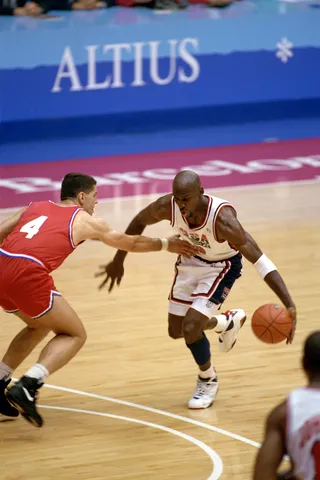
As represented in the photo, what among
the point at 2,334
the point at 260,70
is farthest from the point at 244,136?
the point at 2,334

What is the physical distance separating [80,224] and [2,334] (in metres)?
2.28

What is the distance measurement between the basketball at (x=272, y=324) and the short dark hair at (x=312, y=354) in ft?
9.43

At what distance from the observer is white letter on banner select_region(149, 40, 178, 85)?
1627 centimetres

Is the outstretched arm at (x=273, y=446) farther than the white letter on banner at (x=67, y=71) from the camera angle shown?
No

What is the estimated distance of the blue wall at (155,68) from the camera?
15.7 metres

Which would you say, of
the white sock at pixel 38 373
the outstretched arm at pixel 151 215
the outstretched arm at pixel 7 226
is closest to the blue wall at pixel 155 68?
the outstretched arm at pixel 151 215

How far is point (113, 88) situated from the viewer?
1627cm

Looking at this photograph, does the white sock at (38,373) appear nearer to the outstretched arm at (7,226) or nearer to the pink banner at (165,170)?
the outstretched arm at (7,226)

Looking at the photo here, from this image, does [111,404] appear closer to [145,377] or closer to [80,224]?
[145,377]

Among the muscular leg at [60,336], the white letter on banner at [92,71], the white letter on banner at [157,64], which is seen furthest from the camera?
the white letter on banner at [157,64]

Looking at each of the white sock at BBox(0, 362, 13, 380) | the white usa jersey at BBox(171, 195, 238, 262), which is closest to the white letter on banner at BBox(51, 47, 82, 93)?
the white usa jersey at BBox(171, 195, 238, 262)

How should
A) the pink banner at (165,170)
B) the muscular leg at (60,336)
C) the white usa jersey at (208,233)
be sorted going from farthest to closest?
the pink banner at (165,170), the white usa jersey at (208,233), the muscular leg at (60,336)

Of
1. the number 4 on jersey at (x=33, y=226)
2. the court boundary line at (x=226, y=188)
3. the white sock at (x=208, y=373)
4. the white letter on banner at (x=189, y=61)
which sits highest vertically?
the number 4 on jersey at (x=33, y=226)

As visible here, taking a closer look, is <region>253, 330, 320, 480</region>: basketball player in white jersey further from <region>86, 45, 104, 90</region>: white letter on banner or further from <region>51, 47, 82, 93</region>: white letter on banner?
<region>86, 45, 104, 90</region>: white letter on banner
